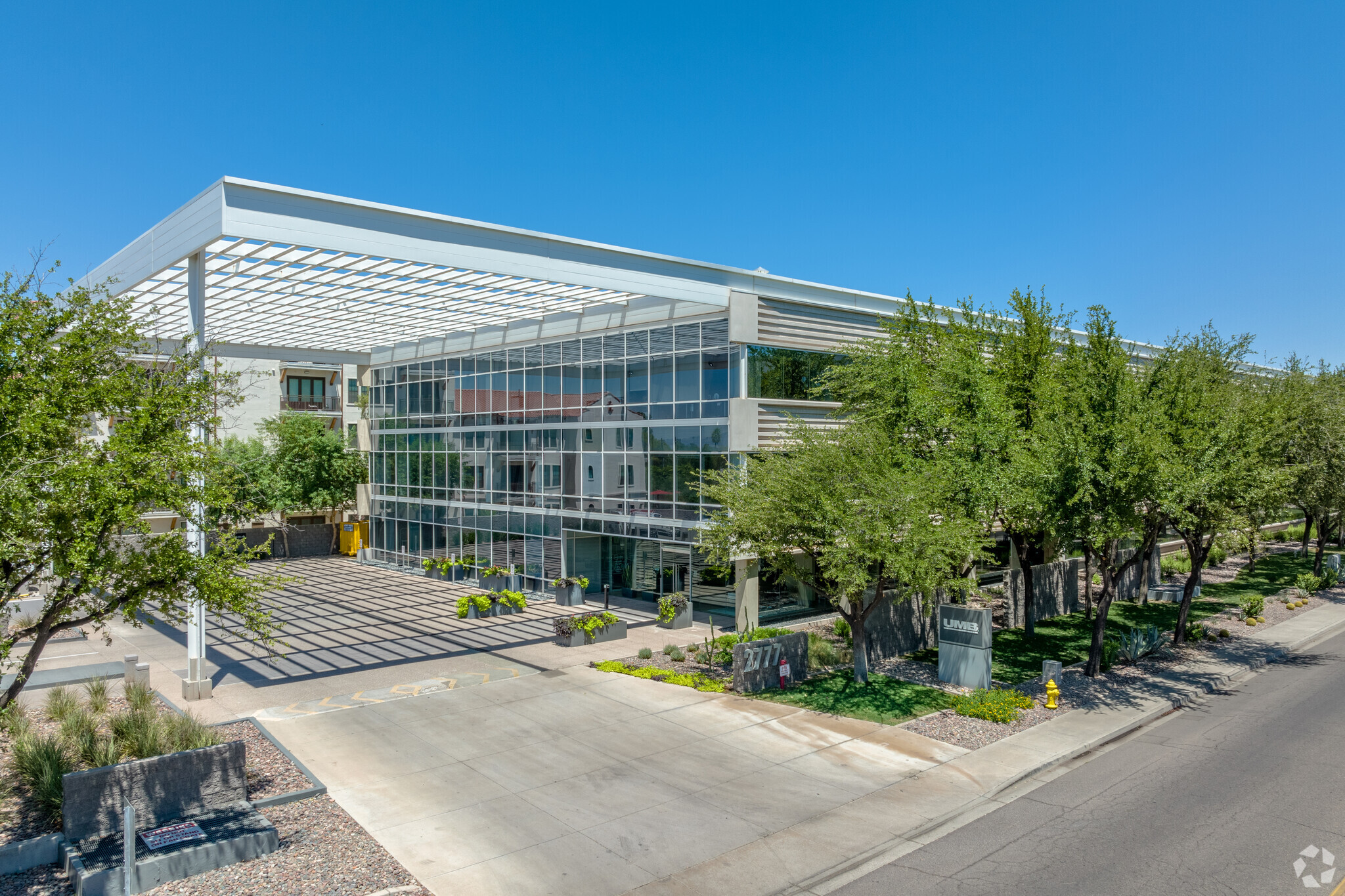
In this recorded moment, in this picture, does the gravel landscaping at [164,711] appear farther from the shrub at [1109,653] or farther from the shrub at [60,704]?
the shrub at [1109,653]

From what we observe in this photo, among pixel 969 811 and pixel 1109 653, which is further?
pixel 1109 653

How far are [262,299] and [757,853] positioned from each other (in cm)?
1841

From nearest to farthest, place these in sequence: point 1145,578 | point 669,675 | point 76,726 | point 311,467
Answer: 1. point 76,726
2. point 669,675
3. point 1145,578
4. point 311,467

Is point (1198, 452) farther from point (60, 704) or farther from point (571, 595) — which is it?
point (60, 704)

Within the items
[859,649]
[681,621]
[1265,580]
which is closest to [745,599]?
[681,621]

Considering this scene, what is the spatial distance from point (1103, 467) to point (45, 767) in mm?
17788

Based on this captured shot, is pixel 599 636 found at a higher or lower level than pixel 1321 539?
lower

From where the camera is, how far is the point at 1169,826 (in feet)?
34.7

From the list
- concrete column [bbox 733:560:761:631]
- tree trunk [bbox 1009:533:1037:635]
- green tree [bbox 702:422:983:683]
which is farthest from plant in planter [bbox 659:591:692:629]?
tree trunk [bbox 1009:533:1037:635]

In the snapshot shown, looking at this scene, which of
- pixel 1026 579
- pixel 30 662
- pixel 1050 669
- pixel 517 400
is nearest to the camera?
pixel 30 662

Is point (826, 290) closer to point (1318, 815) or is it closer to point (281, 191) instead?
point (281, 191)

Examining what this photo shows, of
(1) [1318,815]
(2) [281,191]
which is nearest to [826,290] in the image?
(2) [281,191]

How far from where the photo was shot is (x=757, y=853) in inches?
389

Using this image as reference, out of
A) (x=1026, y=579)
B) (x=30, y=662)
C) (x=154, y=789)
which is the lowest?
(x=154, y=789)
